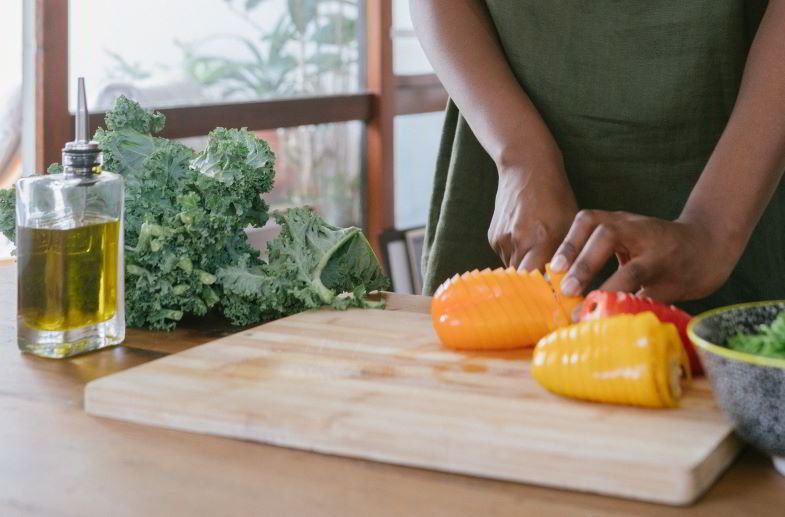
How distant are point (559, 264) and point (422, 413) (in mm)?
412

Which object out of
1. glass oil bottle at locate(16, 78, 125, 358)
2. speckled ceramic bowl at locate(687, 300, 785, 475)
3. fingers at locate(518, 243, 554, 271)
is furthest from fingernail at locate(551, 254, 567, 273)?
glass oil bottle at locate(16, 78, 125, 358)

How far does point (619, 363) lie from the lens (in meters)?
1.05

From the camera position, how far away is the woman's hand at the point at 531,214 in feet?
5.21

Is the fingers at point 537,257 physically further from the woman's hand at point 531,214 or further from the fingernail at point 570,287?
the fingernail at point 570,287

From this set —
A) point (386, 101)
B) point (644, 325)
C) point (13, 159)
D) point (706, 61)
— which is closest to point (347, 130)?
point (386, 101)

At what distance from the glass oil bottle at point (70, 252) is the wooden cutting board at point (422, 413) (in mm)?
149

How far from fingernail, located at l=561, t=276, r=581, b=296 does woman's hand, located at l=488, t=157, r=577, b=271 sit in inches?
7.0

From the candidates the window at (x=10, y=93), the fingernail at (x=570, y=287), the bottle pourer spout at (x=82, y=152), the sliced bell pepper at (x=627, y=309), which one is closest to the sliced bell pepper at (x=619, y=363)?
the sliced bell pepper at (x=627, y=309)

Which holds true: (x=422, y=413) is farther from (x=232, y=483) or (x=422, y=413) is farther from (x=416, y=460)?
(x=232, y=483)

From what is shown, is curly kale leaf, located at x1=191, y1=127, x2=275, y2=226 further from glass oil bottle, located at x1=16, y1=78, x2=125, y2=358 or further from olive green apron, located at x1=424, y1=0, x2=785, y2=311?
olive green apron, located at x1=424, y1=0, x2=785, y2=311

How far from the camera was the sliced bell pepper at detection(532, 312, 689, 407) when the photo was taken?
1037mm

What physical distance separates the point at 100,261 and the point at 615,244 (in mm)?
642

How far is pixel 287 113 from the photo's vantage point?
452cm

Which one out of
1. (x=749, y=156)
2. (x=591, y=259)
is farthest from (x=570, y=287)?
(x=749, y=156)
